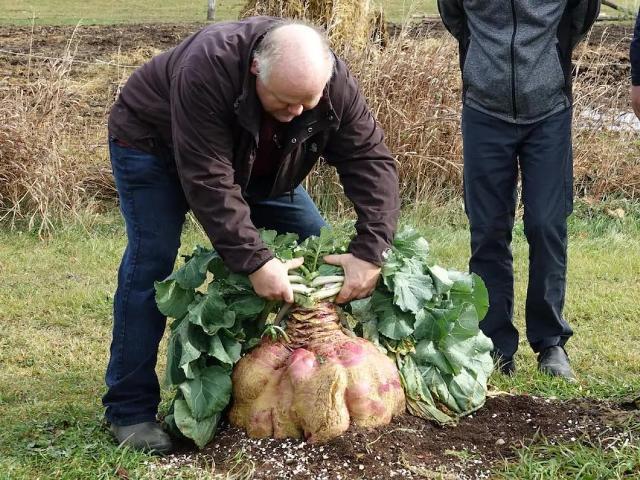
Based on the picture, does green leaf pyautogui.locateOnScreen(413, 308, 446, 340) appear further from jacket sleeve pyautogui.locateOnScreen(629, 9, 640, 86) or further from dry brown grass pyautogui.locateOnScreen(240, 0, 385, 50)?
dry brown grass pyautogui.locateOnScreen(240, 0, 385, 50)

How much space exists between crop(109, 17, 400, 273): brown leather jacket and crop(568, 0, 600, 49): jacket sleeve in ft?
4.35

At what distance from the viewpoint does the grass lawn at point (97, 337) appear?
4143 mm

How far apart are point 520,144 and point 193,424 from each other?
7.07 feet

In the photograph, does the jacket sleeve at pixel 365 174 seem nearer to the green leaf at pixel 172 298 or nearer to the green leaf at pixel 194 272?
the green leaf at pixel 194 272

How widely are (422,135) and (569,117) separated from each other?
3206mm

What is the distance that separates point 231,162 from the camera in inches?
158

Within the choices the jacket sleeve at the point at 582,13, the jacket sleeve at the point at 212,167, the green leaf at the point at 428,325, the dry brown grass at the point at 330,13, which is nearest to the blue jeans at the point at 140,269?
the jacket sleeve at the point at 212,167

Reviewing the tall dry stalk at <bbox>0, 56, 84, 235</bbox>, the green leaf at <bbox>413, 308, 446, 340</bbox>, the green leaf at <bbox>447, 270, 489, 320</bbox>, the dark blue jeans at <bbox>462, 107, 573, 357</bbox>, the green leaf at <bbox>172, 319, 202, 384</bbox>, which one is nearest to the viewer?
the green leaf at <bbox>172, 319, 202, 384</bbox>

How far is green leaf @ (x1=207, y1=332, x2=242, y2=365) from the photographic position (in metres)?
4.18

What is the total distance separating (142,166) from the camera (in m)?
4.24

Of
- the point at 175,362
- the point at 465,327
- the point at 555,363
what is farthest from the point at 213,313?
the point at 555,363

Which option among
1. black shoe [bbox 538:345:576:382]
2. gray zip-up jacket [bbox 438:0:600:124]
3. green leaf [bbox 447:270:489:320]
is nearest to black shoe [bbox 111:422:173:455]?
green leaf [bbox 447:270:489:320]

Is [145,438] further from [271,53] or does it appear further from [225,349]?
[271,53]

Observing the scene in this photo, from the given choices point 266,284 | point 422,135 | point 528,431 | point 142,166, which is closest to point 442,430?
point 528,431
